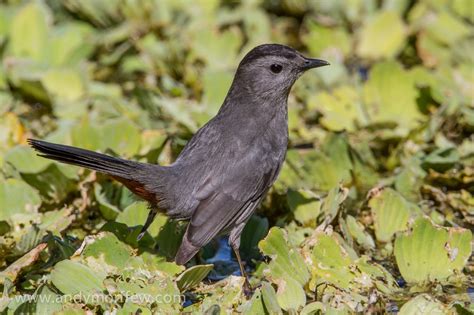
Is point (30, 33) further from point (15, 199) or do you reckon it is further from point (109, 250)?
point (109, 250)

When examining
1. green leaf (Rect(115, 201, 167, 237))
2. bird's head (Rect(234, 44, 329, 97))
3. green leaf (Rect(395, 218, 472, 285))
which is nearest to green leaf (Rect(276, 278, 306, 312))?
green leaf (Rect(395, 218, 472, 285))

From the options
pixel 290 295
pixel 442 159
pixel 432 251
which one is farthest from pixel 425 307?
pixel 442 159

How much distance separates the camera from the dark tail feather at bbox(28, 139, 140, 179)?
4.32m

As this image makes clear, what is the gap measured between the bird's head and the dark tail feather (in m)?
1.08

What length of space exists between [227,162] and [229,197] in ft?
0.75

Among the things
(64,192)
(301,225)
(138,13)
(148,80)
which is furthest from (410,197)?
(138,13)

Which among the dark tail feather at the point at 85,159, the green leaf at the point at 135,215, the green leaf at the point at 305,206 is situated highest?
the dark tail feather at the point at 85,159

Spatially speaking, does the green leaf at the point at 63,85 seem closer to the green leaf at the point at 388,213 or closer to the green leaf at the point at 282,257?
the green leaf at the point at 388,213

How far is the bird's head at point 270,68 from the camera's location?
538cm

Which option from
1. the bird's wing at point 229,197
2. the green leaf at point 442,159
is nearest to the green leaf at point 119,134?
the bird's wing at point 229,197

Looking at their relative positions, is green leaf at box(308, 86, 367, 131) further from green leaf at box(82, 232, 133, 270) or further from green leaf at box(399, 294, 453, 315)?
green leaf at box(399, 294, 453, 315)

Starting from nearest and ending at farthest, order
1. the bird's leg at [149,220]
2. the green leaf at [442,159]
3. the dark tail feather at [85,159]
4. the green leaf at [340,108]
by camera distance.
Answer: the dark tail feather at [85,159], the bird's leg at [149,220], the green leaf at [442,159], the green leaf at [340,108]

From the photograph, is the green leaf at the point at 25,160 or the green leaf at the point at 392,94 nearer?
the green leaf at the point at 25,160

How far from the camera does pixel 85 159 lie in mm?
4430
